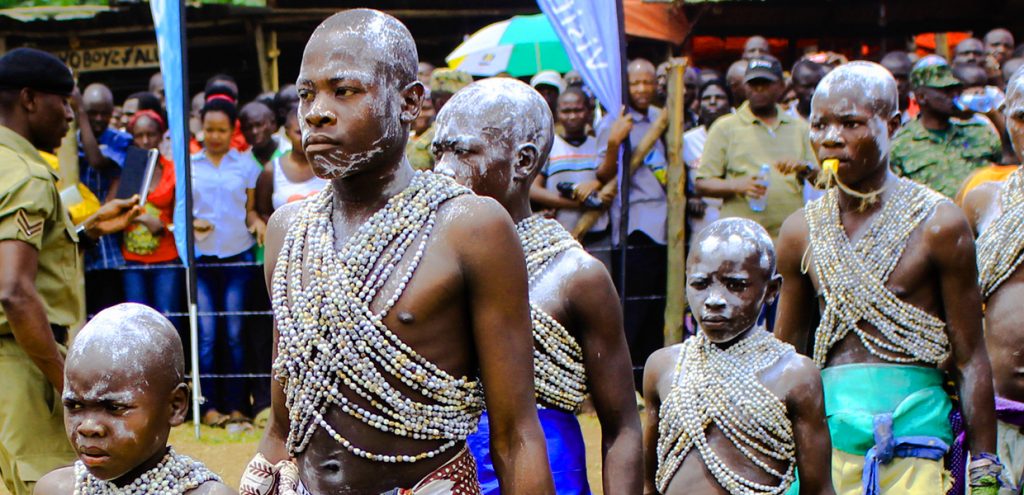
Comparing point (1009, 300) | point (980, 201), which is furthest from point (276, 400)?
point (980, 201)

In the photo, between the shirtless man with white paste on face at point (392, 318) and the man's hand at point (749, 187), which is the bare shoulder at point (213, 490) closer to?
the shirtless man with white paste on face at point (392, 318)

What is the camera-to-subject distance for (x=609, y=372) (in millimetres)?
3623

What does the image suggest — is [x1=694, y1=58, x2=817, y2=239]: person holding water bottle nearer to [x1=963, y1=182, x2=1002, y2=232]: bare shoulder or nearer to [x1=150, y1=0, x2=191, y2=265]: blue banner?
[x1=963, y1=182, x2=1002, y2=232]: bare shoulder

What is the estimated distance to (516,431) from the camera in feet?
9.21

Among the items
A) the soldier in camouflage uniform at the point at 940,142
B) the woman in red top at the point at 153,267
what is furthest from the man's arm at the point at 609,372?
the woman in red top at the point at 153,267

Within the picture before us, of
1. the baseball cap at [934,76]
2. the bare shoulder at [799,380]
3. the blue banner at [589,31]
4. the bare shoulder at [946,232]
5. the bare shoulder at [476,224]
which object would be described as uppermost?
the blue banner at [589,31]

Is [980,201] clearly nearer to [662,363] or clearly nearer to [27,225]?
[662,363]

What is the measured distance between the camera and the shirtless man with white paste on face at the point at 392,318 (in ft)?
9.07

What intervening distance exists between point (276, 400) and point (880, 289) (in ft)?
8.24

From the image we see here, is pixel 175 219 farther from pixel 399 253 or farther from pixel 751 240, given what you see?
pixel 399 253

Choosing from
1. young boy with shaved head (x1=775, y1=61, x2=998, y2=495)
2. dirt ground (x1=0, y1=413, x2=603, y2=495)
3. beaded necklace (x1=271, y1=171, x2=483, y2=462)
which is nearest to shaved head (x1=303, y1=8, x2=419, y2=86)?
beaded necklace (x1=271, y1=171, x2=483, y2=462)

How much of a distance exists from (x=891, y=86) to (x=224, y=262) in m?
5.98

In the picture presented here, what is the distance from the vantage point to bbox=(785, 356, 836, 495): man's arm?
4.20 m

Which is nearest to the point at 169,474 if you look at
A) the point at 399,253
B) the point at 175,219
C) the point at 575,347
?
the point at 399,253
